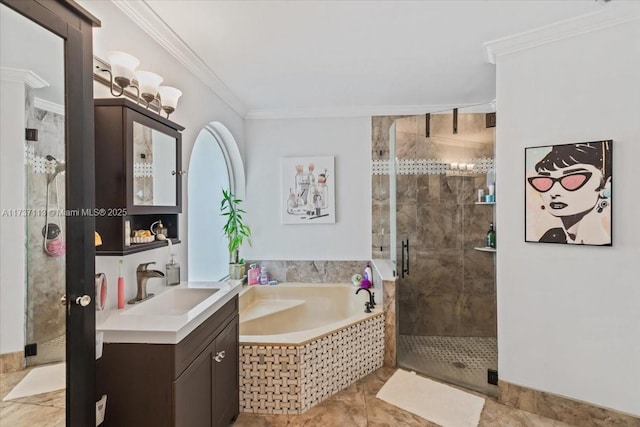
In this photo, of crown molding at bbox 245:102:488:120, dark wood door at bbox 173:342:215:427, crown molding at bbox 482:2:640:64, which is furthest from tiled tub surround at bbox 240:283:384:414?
crown molding at bbox 482:2:640:64

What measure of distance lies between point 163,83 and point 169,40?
27cm

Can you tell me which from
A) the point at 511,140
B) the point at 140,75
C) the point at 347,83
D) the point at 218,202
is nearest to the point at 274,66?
the point at 347,83

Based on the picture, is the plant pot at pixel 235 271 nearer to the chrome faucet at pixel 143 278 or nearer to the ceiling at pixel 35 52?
the chrome faucet at pixel 143 278

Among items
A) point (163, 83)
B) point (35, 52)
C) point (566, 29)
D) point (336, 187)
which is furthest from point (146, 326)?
point (566, 29)

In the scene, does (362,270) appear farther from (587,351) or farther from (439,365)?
(587,351)

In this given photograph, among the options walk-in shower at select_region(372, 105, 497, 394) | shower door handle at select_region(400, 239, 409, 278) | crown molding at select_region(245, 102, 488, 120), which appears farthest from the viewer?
crown molding at select_region(245, 102, 488, 120)

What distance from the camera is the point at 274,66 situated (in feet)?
8.69

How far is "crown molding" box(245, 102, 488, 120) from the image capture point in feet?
12.1

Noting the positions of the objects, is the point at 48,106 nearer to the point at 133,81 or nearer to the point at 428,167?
the point at 133,81

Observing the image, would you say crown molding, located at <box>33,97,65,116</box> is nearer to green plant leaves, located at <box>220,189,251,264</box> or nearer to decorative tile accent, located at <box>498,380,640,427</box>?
green plant leaves, located at <box>220,189,251,264</box>

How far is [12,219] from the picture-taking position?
88 centimetres

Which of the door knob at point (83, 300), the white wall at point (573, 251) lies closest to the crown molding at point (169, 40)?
the door knob at point (83, 300)

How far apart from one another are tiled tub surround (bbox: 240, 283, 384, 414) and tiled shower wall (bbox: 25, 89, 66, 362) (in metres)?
1.43

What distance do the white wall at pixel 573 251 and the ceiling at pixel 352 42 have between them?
29cm
